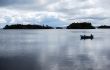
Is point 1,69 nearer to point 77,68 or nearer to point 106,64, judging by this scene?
point 77,68

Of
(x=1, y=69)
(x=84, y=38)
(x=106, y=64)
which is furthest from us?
(x=84, y=38)

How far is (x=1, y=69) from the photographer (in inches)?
1255

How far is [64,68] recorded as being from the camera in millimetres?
33094

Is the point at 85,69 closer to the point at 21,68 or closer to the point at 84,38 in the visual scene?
the point at 21,68

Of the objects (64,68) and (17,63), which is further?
(17,63)

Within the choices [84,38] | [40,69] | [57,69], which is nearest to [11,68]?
[40,69]

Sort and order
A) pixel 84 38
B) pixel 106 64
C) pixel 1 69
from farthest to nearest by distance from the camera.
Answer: pixel 84 38, pixel 106 64, pixel 1 69

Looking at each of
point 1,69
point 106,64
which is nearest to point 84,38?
point 106,64

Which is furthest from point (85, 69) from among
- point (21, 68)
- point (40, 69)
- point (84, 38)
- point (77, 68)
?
point (84, 38)

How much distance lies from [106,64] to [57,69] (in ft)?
25.3

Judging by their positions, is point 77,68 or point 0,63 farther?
point 0,63

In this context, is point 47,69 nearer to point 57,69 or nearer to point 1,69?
point 57,69

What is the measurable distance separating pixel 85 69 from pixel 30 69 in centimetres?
641

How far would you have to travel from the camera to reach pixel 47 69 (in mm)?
32156
